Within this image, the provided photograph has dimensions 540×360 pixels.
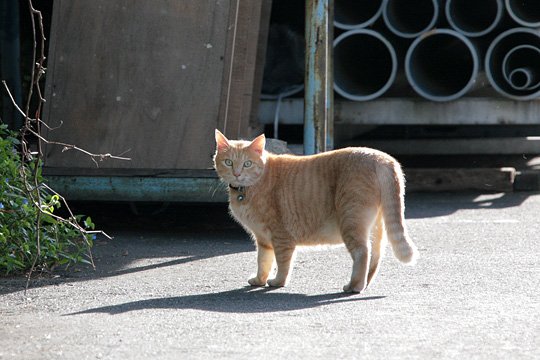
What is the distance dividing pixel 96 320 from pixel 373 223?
5.18 feet

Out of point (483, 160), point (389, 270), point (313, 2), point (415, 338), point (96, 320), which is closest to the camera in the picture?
point (415, 338)

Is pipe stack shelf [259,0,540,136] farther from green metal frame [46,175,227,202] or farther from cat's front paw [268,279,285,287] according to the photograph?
cat's front paw [268,279,285,287]

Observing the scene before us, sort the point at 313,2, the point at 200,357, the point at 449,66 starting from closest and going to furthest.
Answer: the point at 200,357, the point at 313,2, the point at 449,66

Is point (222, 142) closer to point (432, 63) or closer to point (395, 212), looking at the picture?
point (395, 212)

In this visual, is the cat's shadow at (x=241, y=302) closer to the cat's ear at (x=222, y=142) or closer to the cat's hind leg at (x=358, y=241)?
the cat's hind leg at (x=358, y=241)

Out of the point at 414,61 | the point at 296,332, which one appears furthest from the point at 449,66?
the point at 296,332

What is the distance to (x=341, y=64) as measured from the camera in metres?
9.90

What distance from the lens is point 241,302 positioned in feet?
16.9

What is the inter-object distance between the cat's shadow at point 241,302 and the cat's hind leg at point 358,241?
93 mm

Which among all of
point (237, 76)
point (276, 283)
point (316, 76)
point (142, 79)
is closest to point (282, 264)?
point (276, 283)

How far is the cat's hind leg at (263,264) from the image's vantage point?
566 centimetres

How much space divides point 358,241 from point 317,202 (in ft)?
1.24

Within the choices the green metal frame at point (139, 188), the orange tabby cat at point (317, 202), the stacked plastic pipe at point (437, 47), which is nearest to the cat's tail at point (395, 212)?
the orange tabby cat at point (317, 202)

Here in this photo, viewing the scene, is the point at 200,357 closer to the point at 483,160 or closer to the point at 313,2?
the point at 313,2
